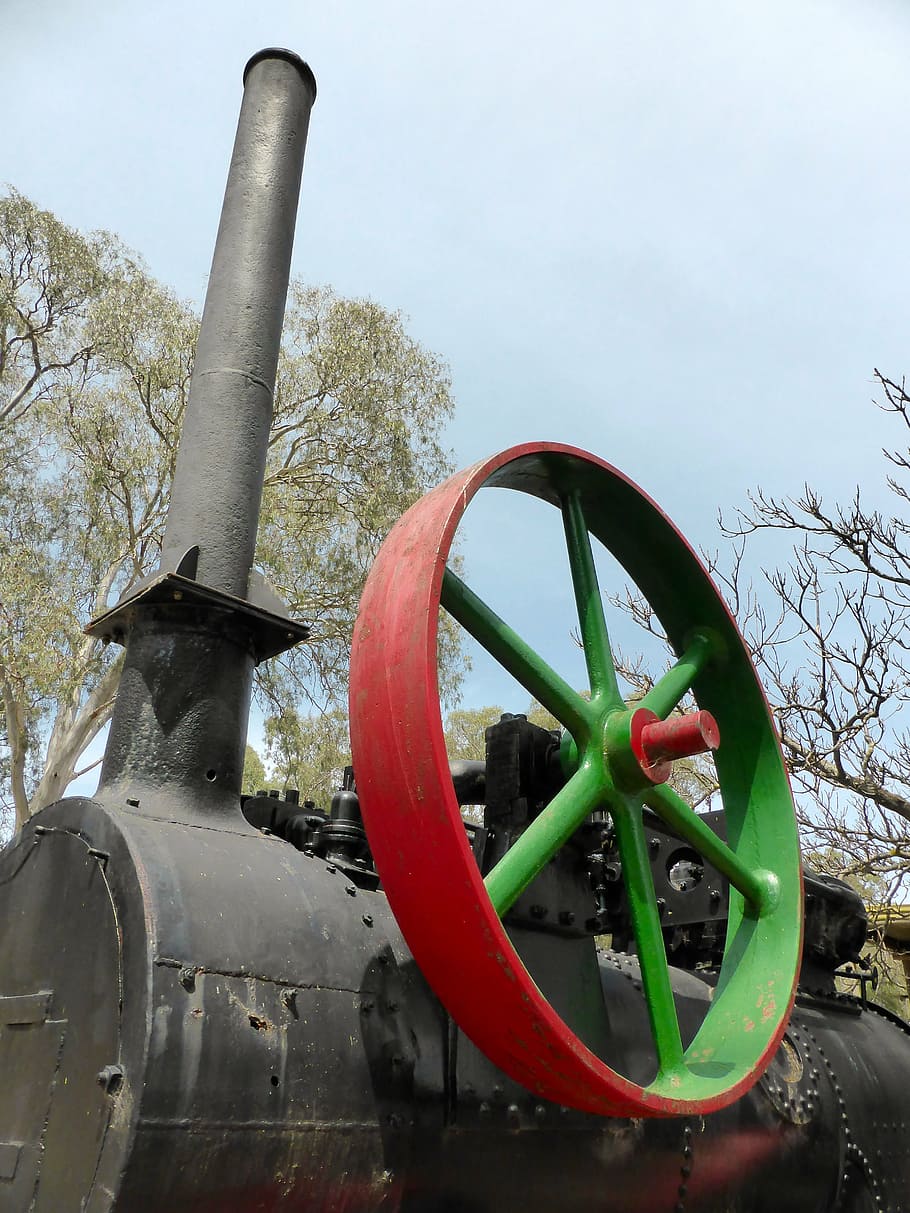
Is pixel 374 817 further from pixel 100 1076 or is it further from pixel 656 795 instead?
pixel 656 795

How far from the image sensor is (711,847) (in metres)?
2.76

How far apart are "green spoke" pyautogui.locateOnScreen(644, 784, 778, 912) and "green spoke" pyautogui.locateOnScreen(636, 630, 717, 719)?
219mm

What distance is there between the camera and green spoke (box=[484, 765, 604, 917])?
2.17 metres

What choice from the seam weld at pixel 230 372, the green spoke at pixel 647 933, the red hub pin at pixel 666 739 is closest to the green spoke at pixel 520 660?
the red hub pin at pixel 666 739

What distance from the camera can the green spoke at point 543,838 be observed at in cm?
217

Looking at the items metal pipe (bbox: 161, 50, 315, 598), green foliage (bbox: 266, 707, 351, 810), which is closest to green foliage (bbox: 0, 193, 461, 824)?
green foliage (bbox: 266, 707, 351, 810)

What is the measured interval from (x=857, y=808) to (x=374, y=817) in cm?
664

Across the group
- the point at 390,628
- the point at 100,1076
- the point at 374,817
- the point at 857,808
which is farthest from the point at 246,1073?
the point at 857,808

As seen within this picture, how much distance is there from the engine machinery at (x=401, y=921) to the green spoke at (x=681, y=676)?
0.4 inches

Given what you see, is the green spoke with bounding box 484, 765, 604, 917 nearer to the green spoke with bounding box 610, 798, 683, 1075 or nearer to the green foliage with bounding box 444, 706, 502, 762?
the green spoke with bounding box 610, 798, 683, 1075

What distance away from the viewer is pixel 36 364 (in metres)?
14.7

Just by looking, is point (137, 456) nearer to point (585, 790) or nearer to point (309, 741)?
point (309, 741)

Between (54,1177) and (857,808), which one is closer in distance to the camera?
(54,1177)

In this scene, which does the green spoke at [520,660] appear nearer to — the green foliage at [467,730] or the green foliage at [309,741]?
the green foliage at [309,741]
